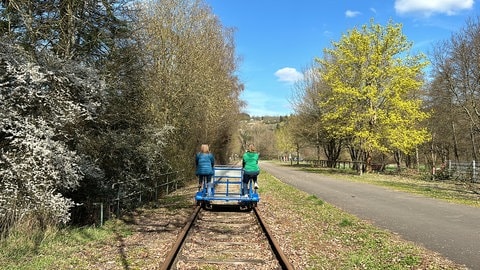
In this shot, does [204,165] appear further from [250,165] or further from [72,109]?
[72,109]

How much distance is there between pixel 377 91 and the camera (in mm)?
34562

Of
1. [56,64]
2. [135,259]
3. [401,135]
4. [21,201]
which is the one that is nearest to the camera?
[135,259]

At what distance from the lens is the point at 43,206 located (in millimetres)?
8328

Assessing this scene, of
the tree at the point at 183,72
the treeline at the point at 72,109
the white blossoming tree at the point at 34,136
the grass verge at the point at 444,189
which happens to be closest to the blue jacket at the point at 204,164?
the treeline at the point at 72,109

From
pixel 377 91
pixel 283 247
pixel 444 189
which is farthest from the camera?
pixel 377 91

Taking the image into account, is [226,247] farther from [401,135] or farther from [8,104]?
[401,135]

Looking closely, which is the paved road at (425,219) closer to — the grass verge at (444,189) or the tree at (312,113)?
the grass verge at (444,189)

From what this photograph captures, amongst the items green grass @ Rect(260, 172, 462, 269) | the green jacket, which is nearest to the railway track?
green grass @ Rect(260, 172, 462, 269)

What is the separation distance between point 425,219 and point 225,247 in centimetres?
712

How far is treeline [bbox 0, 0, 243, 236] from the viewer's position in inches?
317

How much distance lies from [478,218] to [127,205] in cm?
1058

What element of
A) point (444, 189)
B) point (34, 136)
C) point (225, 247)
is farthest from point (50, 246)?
point (444, 189)

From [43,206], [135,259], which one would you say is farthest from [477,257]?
[43,206]

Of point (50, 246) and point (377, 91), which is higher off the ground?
point (377, 91)
